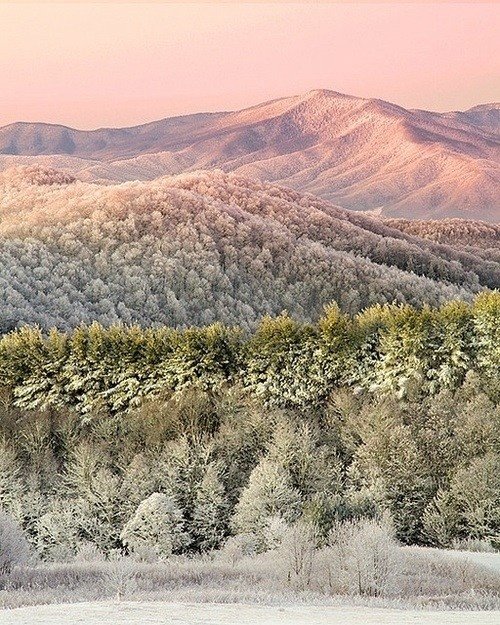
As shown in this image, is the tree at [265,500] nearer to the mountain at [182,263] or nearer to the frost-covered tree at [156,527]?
the frost-covered tree at [156,527]

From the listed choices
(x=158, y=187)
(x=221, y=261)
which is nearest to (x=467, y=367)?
(x=221, y=261)

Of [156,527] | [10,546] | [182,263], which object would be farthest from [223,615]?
[182,263]

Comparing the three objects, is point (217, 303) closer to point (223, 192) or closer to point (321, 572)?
point (223, 192)

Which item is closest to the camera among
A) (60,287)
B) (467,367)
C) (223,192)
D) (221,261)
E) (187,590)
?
(187,590)

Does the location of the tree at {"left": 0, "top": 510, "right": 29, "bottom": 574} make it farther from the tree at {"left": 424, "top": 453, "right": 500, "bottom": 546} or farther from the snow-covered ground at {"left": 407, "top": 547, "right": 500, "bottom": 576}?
the tree at {"left": 424, "top": 453, "right": 500, "bottom": 546}

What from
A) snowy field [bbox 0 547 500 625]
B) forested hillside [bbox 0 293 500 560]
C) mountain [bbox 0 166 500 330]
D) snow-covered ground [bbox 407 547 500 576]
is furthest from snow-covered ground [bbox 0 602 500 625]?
mountain [bbox 0 166 500 330]

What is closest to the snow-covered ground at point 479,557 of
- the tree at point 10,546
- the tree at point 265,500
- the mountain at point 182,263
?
the tree at point 265,500
